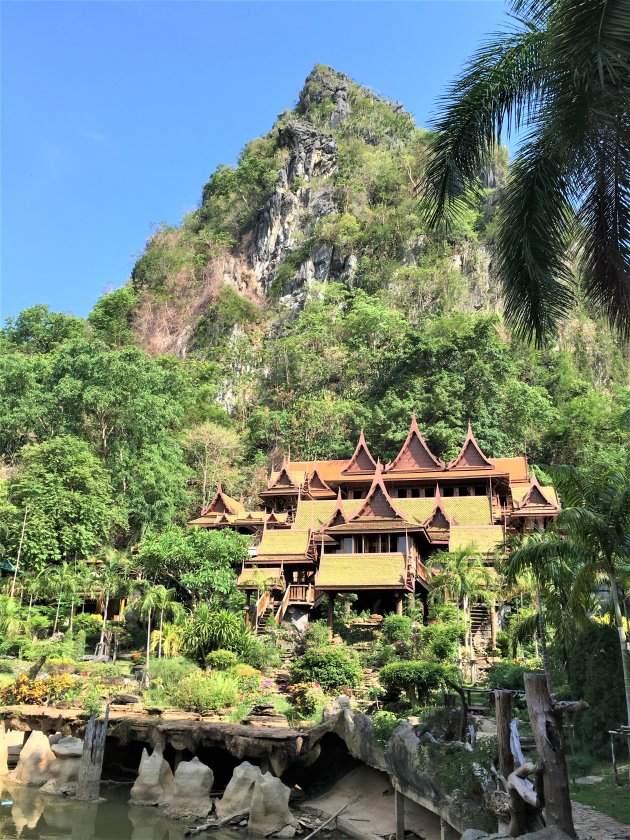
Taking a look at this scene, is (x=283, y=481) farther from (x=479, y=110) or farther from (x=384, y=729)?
(x=479, y=110)

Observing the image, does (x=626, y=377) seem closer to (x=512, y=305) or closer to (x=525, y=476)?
(x=525, y=476)

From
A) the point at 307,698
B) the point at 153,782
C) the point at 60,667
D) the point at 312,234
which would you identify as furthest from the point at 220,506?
the point at 312,234

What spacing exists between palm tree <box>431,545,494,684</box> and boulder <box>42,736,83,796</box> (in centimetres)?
1106

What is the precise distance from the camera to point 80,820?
50.4ft

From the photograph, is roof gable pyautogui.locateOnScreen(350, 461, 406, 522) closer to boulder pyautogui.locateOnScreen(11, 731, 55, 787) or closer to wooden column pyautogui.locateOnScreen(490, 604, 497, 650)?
wooden column pyautogui.locateOnScreen(490, 604, 497, 650)

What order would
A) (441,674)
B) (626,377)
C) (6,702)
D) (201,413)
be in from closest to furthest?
(441,674), (6,702), (201,413), (626,377)

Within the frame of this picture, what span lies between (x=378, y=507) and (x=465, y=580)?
680 centimetres

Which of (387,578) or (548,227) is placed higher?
(548,227)

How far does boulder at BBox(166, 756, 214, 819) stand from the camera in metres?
15.4

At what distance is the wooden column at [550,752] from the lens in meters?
7.32

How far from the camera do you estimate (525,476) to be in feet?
122

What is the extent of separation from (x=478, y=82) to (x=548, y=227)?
1.99 meters

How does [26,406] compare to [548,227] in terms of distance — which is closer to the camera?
[548,227]

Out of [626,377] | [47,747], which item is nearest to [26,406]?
[47,747]
